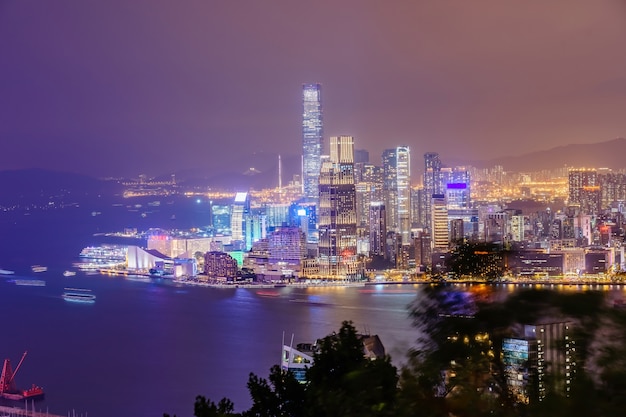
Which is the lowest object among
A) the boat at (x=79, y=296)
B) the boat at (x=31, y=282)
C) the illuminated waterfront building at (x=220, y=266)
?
the boat at (x=79, y=296)

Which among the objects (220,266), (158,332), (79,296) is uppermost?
(220,266)

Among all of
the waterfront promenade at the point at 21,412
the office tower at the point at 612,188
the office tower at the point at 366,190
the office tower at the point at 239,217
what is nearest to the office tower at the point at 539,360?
the waterfront promenade at the point at 21,412

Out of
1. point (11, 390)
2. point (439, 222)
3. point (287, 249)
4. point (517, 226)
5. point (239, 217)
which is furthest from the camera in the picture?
point (239, 217)

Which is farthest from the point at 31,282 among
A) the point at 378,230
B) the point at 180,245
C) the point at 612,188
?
the point at 612,188

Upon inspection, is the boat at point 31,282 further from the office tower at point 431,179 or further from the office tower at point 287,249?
the office tower at point 431,179

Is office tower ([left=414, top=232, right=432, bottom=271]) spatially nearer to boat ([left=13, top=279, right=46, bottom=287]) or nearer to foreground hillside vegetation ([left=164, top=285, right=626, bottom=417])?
boat ([left=13, top=279, right=46, bottom=287])

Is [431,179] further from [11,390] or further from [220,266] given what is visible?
[11,390]

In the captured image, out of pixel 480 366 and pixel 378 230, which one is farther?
pixel 378 230
